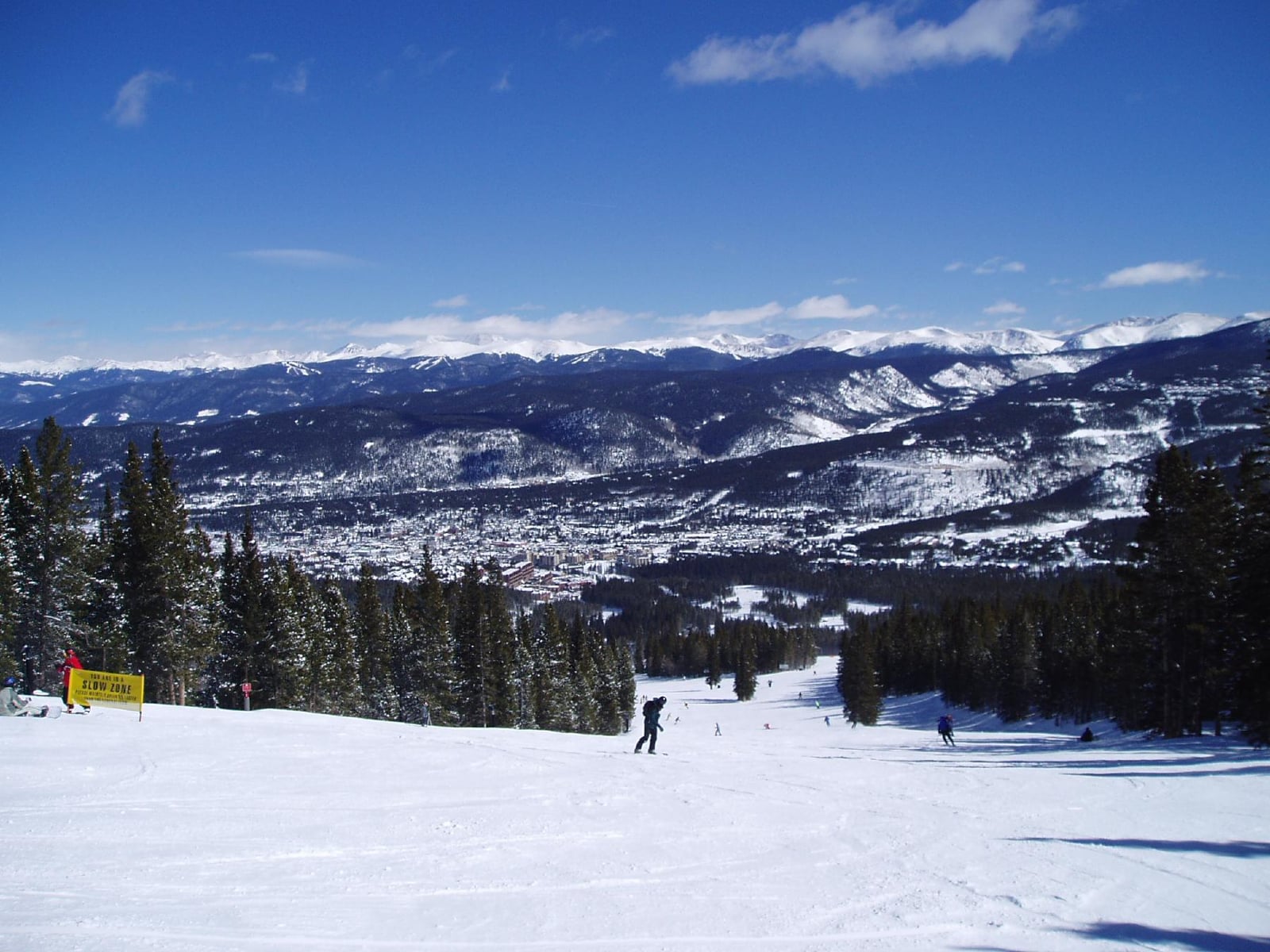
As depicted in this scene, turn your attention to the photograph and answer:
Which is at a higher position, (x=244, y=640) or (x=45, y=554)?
(x=45, y=554)

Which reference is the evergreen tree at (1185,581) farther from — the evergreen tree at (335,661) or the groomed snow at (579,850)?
the evergreen tree at (335,661)

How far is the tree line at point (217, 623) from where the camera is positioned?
3388cm

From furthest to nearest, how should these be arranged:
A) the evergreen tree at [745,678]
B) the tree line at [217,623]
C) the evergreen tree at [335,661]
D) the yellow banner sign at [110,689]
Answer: the evergreen tree at [745,678] < the evergreen tree at [335,661] < the tree line at [217,623] < the yellow banner sign at [110,689]

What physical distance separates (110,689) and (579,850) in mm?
15495

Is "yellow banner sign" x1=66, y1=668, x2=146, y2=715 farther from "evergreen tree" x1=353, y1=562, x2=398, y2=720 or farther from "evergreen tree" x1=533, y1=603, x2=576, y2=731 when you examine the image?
"evergreen tree" x1=533, y1=603, x2=576, y2=731

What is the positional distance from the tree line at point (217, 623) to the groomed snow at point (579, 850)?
1449cm

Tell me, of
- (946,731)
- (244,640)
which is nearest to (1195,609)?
(946,731)

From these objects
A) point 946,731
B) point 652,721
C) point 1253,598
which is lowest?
point 946,731

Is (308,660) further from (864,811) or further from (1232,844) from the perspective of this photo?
(1232,844)

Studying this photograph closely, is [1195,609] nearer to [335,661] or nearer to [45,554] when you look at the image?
[335,661]

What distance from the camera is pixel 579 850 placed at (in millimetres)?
12266

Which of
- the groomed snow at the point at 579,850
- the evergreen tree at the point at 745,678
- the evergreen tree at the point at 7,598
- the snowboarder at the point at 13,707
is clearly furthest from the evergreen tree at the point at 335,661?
the evergreen tree at the point at 745,678

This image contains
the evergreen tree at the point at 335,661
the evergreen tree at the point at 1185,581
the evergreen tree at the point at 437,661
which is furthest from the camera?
the evergreen tree at the point at 437,661

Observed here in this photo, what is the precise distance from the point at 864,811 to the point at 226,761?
1189 cm
